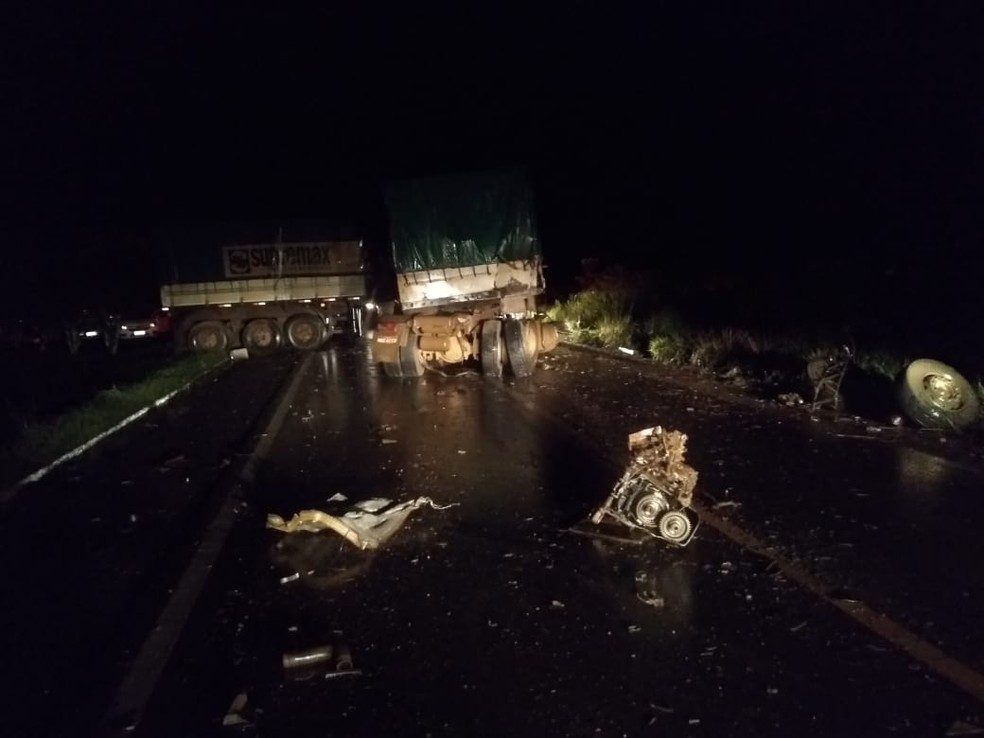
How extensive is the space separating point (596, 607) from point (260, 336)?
24.3m

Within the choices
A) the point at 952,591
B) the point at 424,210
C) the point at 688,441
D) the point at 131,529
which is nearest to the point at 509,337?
the point at 424,210

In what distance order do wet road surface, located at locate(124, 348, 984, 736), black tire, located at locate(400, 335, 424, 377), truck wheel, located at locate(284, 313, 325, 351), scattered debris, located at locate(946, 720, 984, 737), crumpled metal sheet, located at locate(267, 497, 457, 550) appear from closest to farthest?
scattered debris, located at locate(946, 720, 984, 737)
wet road surface, located at locate(124, 348, 984, 736)
crumpled metal sheet, located at locate(267, 497, 457, 550)
black tire, located at locate(400, 335, 424, 377)
truck wheel, located at locate(284, 313, 325, 351)

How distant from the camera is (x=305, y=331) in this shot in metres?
28.9

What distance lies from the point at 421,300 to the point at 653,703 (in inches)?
577

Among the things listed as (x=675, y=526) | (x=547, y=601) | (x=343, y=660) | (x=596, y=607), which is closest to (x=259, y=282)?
(x=675, y=526)

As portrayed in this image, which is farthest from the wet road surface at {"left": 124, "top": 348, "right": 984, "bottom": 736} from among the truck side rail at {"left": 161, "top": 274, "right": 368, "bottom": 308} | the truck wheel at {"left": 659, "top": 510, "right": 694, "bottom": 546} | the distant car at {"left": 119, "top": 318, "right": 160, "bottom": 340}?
the distant car at {"left": 119, "top": 318, "right": 160, "bottom": 340}

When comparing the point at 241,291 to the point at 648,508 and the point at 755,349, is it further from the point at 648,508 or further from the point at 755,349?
the point at 648,508

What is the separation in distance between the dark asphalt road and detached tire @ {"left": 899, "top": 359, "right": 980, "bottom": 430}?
0.74m

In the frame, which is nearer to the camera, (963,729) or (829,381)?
(963,729)

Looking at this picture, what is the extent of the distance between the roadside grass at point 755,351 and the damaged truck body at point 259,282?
7.81 meters

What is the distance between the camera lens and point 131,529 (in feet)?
28.5

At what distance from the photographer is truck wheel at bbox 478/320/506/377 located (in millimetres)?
18234

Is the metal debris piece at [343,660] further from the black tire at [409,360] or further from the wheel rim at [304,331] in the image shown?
the wheel rim at [304,331]

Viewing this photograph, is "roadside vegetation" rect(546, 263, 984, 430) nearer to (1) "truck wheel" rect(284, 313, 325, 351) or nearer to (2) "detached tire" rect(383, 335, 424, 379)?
(2) "detached tire" rect(383, 335, 424, 379)
